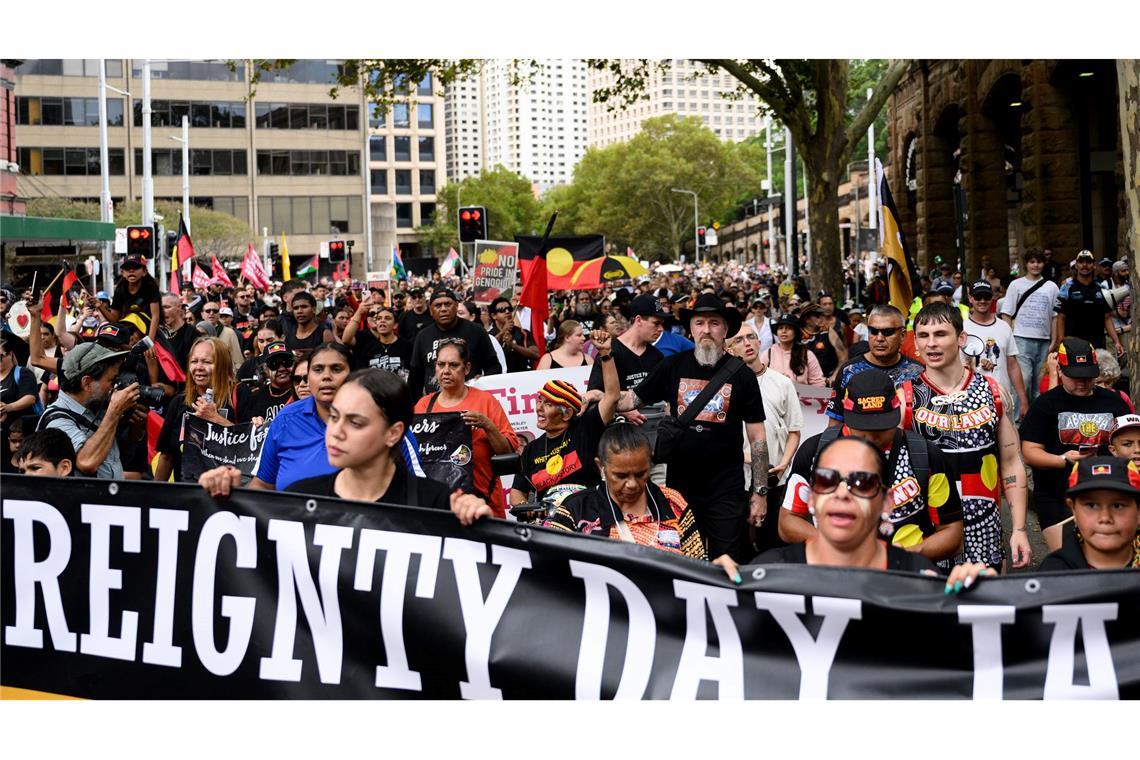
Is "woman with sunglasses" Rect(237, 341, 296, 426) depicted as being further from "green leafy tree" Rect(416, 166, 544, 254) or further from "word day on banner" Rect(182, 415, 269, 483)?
"green leafy tree" Rect(416, 166, 544, 254)

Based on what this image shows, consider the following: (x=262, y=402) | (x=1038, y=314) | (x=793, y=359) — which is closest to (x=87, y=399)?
(x=262, y=402)

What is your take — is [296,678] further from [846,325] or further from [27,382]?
[846,325]

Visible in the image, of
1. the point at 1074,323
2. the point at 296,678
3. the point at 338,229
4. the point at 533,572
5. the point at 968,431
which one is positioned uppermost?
the point at 338,229

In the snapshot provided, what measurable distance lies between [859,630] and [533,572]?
1.07m

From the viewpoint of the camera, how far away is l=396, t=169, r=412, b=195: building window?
138125 mm

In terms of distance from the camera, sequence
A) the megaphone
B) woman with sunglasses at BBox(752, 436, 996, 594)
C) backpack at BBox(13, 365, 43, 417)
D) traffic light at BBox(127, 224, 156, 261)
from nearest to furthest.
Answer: woman with sunglasses at BBox(752, 436, 996, 594)
backpack at BBox(13, 365, 43, 417)
the megaphone
traffic light at BBox(127, 224, 156, 261)

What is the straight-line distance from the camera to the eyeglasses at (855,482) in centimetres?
441

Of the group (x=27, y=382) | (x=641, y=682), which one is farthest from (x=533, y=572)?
(x=27, y=382)

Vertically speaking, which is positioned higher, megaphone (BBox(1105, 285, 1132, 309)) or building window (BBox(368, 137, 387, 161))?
building window (BBox(368, 137, 387, 161))

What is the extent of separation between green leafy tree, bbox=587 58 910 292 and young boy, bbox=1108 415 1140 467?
17.5 meters

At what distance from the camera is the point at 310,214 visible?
91688mm

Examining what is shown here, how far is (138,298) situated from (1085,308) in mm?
9821

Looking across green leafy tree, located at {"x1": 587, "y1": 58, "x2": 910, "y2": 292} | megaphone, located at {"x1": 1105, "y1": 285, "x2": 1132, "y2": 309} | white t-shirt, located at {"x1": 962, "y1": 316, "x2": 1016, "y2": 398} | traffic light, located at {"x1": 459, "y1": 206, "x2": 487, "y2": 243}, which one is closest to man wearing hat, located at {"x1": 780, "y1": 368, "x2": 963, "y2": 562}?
white t-shirt, located at {"x1": 962, "y1": 316, "x2": 1016, "y2": 398}

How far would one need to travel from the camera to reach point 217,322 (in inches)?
611
